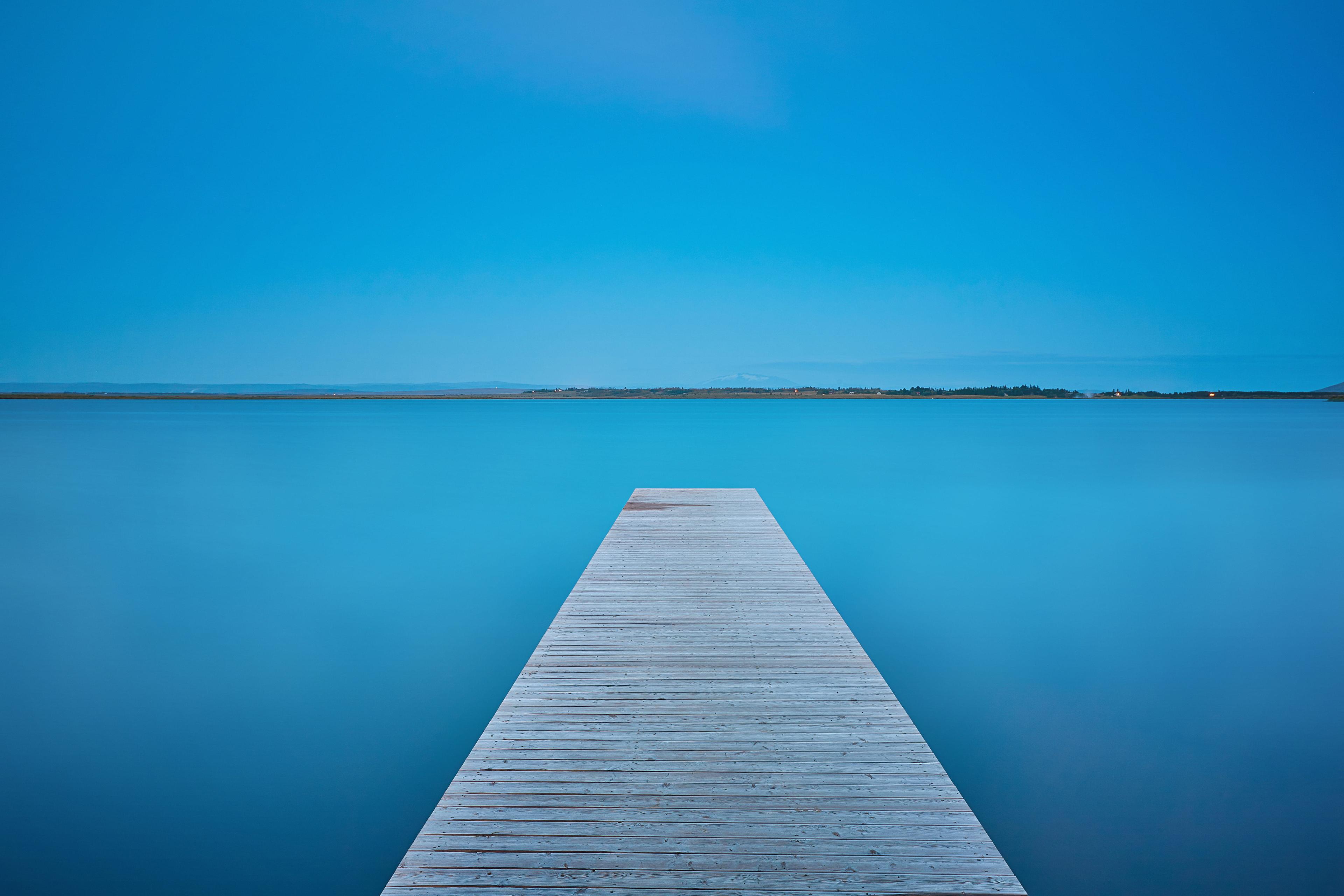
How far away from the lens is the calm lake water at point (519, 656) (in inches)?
147

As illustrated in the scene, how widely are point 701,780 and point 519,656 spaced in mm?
3733

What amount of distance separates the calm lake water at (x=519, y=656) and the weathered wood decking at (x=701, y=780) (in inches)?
38.9

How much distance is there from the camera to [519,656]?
6527 mm

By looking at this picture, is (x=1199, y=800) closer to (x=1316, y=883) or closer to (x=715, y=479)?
(x=1316, y=883)

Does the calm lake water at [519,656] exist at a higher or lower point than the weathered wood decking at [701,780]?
lower

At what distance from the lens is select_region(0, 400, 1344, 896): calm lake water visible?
373 centimetres

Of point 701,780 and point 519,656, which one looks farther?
point 519,656

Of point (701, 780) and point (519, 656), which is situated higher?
point (701, 780)

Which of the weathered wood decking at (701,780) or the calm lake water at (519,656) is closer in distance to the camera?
the weathered wood decking at (701,780)

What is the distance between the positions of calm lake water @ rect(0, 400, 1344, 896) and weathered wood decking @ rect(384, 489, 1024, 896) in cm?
99

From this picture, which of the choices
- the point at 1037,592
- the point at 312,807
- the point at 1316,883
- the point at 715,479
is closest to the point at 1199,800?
the point at 1316,883

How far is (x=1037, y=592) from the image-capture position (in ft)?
27.4

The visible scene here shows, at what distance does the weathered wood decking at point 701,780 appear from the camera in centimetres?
262

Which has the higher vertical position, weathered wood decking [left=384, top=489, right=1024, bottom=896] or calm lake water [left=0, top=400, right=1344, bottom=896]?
weathered wood decking [left=384, top=489, right=1024, bottom=896]
